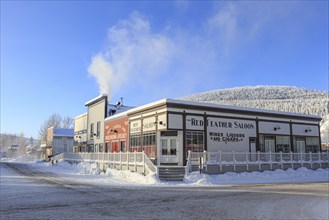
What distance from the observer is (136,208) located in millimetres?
10734

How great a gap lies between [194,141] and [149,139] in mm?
4171

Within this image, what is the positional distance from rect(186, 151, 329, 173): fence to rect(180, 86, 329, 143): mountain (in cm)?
9173

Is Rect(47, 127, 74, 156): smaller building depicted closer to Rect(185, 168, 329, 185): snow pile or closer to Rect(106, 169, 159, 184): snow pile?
Rect(106, 169, 159, 184): snow pile

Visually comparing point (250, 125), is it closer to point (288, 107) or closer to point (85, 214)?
point (85, 214)

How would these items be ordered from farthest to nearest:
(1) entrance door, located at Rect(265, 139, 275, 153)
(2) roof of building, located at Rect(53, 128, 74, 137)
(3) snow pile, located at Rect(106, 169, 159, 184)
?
(2) roof of building, located at Rect(53, 128, 74, 137) → (1) entrance door, located at Rect(265, 139, 275, 153) → (3) snow pile, located at Rect(106, 169, 159, 184)

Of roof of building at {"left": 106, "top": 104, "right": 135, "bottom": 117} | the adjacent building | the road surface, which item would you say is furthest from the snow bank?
roof of building at {"left": 106, "top": 104, "right": 135, "bottom": 117}

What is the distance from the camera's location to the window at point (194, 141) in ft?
87.4

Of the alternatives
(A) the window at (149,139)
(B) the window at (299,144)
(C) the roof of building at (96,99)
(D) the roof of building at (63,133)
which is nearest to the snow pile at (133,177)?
(A) the window at (149,139)

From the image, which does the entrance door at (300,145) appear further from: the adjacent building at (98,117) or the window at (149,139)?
the adjacent building at (98,117)

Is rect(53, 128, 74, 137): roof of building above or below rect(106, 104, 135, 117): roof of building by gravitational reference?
below

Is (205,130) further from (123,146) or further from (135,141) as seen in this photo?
(123,146)

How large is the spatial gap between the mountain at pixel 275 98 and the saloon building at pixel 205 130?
88.6m

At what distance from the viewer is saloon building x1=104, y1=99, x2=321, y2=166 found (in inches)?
1042

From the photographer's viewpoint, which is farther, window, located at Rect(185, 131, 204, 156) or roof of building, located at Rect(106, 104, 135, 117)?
roof of building, located at Rect(106, 104, 135, 117)
